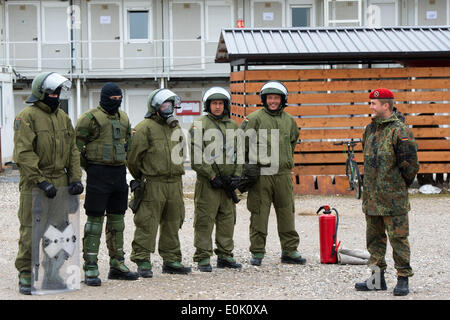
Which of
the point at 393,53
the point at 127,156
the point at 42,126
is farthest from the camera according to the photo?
the point at 393,53

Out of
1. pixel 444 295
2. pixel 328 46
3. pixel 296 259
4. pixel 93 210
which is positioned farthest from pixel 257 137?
pixel 328 46

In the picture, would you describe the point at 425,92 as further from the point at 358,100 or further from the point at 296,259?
the point at 296,259

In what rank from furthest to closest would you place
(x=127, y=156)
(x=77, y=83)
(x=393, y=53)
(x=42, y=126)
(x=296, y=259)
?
(x=77, y=83) < (x=393, y=53) < (x=296, y=259) < (x=127, y=156) < (x=42, y=126)

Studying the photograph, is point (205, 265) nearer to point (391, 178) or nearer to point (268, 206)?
point (268, 206)

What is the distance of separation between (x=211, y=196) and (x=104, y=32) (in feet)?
58.9

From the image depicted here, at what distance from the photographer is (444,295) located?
714 cm

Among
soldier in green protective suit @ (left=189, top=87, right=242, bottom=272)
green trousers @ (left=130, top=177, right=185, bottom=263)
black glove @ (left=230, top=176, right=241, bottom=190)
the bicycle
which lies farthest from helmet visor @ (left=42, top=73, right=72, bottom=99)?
the bicycle

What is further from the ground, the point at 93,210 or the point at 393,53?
the point at 393,53

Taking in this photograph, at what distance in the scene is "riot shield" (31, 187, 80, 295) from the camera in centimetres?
709

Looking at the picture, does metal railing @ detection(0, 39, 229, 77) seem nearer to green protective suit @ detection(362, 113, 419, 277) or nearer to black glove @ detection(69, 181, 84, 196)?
black glove @ detection(69, 181, 84, 196)

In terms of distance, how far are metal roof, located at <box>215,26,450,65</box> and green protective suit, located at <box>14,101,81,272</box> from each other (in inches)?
285

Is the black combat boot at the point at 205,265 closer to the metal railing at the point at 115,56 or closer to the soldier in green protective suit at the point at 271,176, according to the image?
the soldier in green protective suit at the point at 271,176

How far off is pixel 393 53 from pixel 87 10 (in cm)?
1322

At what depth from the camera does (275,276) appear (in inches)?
320
